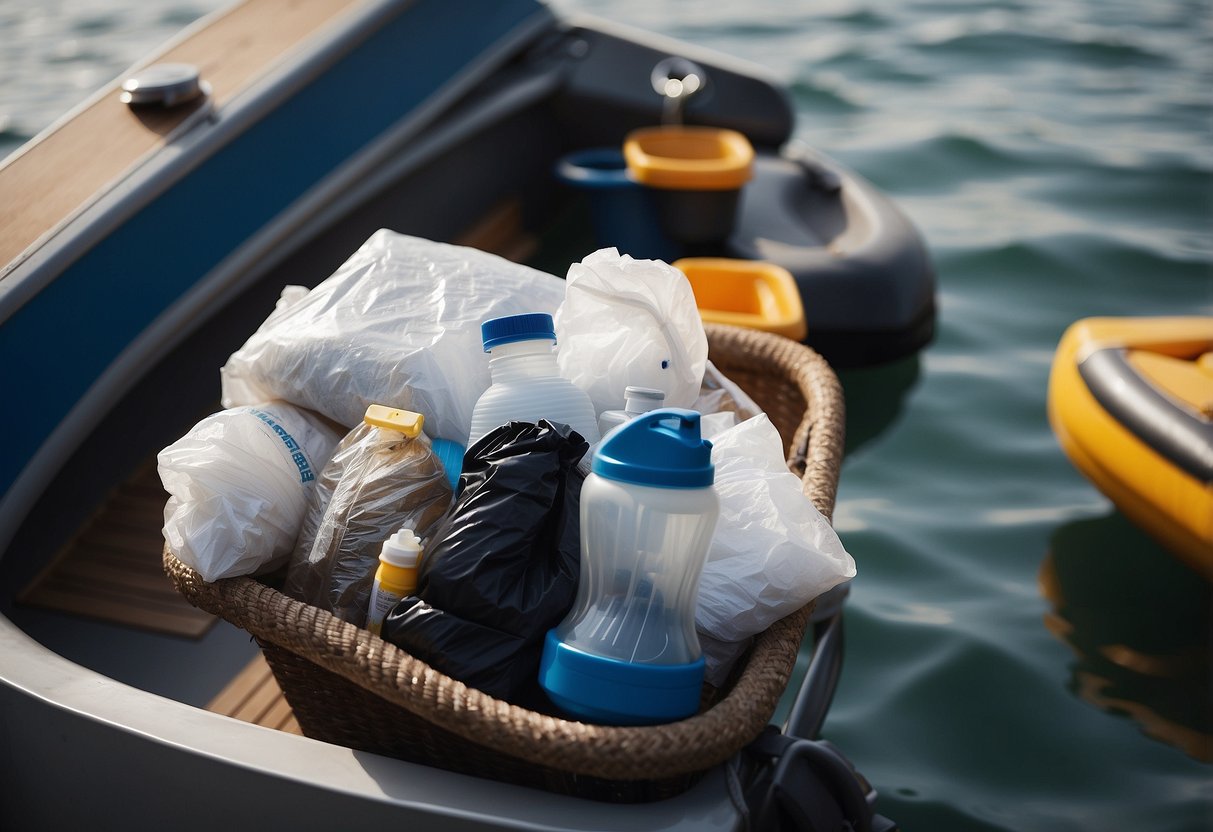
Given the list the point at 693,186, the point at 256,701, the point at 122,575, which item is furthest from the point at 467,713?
the point at 693,186

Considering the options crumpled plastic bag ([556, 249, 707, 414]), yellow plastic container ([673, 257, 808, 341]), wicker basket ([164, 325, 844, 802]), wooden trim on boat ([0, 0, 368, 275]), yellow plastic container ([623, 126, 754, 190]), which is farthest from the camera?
yellow plastic container ([623, 126, 754, 190])

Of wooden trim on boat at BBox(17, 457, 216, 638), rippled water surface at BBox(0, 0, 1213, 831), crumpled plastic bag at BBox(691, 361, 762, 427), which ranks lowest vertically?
rippled water surface at BBox(0, 0, 1213, 831)

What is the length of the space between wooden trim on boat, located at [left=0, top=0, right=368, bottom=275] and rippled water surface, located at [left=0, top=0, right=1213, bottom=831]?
133 cm

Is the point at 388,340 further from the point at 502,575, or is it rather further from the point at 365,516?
the point at 502,575

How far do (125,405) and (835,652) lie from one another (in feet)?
3.76

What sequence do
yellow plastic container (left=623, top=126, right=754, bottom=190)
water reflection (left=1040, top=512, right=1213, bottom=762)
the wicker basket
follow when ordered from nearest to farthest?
the wicker basket
water reflection (left=1040, top=512, right=1213, bottom=762)
yellow plastic container (left=623, top=126, right=754, bottom=190)

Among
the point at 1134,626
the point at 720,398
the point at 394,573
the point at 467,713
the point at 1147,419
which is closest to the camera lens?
the point at 467,713

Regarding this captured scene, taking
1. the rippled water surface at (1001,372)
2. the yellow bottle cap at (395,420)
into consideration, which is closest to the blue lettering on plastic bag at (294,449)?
the yellow bottle cap at (395,420)

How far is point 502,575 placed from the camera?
3.17ft

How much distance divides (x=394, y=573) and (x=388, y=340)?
0.30 meters

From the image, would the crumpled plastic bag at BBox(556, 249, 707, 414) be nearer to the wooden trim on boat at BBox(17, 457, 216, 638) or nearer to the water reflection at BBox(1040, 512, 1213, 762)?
the wooden trim on boat at BBox(17, 457, 216, 638)

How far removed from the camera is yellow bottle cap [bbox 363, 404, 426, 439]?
42.5 inches

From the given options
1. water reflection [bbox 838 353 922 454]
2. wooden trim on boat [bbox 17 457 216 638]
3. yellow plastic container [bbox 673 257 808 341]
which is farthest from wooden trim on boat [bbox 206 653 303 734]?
water reflection [bbox 838 353 922 454]

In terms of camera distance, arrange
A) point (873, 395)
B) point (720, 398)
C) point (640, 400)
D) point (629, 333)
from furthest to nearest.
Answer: point (873, 395)
point (720, 398)
point (629, 333)
point (640, 400)
